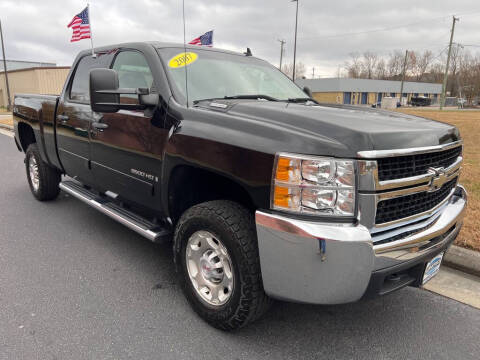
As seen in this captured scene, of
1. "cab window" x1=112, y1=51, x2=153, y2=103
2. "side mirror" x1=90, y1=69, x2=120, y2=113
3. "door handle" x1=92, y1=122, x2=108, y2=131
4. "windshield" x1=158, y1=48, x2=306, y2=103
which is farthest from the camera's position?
"door handle" x1=92, y1=122, x2=108, y2=131

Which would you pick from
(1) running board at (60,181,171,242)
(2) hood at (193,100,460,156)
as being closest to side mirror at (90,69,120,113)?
(2) hood at (193,100,460,156)

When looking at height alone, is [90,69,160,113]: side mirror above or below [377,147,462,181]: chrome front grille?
above

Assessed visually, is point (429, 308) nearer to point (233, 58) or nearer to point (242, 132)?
point (242, 132)

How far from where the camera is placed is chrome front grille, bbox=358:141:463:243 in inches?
73.5

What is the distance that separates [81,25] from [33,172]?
19.7 feet

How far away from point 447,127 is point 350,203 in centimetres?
117

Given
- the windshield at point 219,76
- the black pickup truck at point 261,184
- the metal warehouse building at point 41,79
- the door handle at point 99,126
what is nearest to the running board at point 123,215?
the black pickup truck at point 261,184

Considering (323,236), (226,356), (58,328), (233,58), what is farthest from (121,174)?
(323,236)

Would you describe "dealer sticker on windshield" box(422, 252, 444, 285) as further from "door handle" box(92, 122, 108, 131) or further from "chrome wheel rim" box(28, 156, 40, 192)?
"chrome wheel rim" box(28, 156, 40, 192)

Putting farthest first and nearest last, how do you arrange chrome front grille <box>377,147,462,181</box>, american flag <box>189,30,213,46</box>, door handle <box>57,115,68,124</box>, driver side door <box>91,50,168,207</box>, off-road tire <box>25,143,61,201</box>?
american flag <box>189,30,213,46</box> < off-road tire <box>25,143,61,201</box> < door handle <box>57,115,68,124</box> < driver side door <box>91,50,168,207</box> < chrome front grille <box>377,147,462,181</box>

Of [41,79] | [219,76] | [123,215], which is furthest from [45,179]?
[41,79]

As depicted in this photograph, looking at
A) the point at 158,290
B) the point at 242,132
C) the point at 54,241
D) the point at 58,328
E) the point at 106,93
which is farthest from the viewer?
the point at 54,241

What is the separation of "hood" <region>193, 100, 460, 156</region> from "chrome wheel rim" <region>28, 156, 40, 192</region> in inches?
145

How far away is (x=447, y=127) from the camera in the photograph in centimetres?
252
